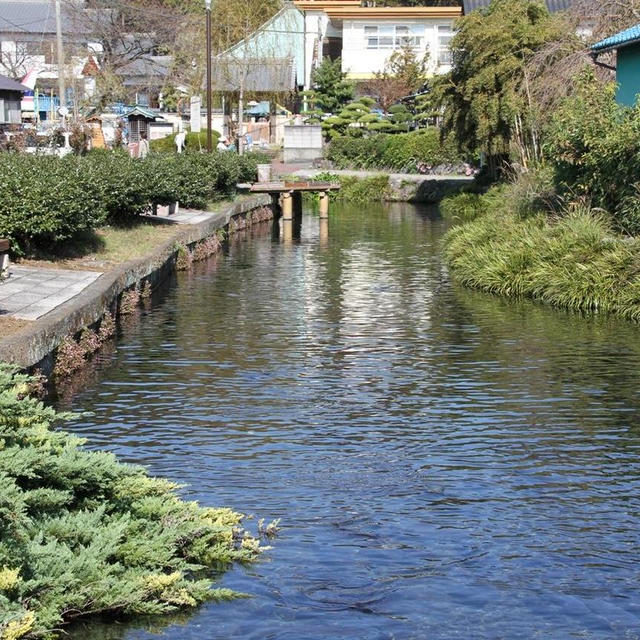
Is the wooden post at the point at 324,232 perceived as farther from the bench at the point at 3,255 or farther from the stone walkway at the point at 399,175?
the bench at the point at 3,255

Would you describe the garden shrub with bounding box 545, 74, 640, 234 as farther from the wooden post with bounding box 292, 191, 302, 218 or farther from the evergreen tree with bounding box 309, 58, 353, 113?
the evergreen tree with bounding box 309, 58, 353, 113

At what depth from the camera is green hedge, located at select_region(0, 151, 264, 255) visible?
65.5 ft

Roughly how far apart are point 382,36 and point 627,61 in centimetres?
4670

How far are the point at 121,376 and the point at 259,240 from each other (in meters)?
19.6

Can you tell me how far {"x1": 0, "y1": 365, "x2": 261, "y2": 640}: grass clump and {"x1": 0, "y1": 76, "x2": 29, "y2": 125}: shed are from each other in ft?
123

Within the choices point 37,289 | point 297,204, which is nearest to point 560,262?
point 37,289

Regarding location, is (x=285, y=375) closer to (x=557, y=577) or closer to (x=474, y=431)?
(x=474, y=431)

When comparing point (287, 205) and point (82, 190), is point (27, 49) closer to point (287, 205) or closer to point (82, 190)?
point (287, 205)

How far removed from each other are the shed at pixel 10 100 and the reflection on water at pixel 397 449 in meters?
24.0

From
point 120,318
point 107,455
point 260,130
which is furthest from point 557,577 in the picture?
point 260,130

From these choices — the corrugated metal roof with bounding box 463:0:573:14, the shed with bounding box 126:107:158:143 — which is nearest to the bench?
the shed with bounding box 126:107:158:143

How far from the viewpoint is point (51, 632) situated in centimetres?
690

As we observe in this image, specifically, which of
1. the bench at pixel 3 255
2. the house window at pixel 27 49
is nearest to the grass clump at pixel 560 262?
the bench at pixel 3 255

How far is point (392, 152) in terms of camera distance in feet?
188
